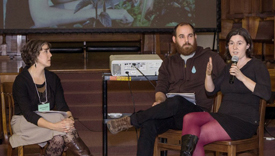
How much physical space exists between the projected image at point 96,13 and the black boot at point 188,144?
5586 millimetres

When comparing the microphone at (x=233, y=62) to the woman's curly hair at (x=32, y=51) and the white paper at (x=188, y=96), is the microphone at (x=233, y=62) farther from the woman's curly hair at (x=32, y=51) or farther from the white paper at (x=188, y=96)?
the woman's curly hair at (x=32, y=51)

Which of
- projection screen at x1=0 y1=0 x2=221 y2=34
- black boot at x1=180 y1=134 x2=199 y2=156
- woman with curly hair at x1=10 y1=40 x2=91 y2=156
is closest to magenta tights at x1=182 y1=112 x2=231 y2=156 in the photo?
black boot at x1=180 y1=134 x2=199 y2=156

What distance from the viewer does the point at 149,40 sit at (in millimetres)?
8945

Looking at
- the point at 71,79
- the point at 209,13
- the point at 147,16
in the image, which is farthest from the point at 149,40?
the point at 71,79

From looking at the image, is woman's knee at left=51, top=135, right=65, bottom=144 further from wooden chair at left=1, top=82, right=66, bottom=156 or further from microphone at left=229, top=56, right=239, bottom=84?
microphone at left=229, top=56, right=239, bottom=84

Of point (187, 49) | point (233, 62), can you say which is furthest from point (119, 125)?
point (233, 62)

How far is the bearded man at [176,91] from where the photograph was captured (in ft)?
10.7

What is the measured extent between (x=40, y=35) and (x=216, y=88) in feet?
21.2

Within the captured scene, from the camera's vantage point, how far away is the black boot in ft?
9.61

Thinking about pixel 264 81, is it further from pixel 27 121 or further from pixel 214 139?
pixel 27 121

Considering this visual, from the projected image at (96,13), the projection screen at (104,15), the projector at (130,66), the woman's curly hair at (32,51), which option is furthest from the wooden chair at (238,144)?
the projected image at (96,13)

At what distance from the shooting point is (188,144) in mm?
2947

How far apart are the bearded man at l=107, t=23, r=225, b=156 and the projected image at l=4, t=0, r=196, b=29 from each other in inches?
189

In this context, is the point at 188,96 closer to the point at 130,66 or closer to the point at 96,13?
the point at 130,66
